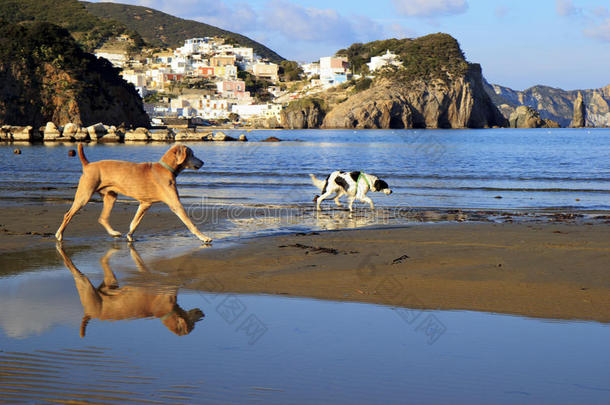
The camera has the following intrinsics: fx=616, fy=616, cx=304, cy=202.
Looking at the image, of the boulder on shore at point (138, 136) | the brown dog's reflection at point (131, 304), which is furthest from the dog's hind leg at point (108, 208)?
the boulder on shore at point (138, 136)

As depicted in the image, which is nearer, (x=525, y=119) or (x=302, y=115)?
(x=302, y=115)

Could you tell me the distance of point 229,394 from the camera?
3.46 m

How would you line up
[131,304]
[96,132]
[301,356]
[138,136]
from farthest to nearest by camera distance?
[138,136]
[96,132]
[131,304]
[301,356]

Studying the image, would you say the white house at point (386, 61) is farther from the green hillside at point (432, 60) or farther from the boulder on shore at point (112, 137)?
the boulder on shore at point (112, 137)

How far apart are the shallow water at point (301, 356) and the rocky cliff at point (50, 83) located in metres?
80.4

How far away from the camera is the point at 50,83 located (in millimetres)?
84062

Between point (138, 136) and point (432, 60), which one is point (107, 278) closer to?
point (138, 136)

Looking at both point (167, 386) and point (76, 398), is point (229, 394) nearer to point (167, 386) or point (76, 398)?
point (167, 386)

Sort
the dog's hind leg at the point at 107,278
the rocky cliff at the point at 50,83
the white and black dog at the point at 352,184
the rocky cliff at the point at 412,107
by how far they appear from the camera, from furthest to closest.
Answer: the rocky cliff at the point at 412,107, the rocky cliff at the point at 50,83, the white and black dog at the point at 352,184, the dog's hind leg at the point at 107,278

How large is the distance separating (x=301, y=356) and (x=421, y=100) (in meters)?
156

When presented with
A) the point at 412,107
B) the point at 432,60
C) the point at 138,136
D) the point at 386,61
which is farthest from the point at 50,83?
the point at 386,61

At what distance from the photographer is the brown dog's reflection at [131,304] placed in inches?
197

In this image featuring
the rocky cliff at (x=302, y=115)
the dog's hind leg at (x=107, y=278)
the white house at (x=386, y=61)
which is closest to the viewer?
the dog's hind leg at (x=107, y=278)

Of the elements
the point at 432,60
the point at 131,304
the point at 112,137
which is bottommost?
the point at 112,137
